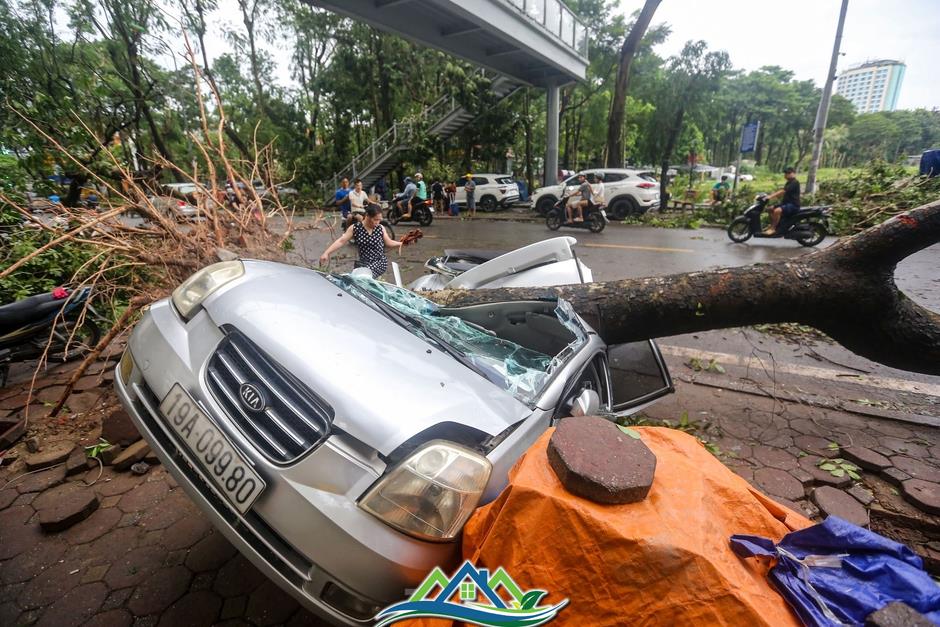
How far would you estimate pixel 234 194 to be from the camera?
409cm

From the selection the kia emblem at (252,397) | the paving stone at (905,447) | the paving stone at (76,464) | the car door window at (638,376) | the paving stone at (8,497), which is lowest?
the paving stone at (905,447)

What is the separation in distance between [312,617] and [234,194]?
3750 mm

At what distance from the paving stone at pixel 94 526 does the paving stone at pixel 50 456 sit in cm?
67

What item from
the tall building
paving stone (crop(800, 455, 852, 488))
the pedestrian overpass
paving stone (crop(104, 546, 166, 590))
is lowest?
paving stone (crop(800, 455, 852, 488))

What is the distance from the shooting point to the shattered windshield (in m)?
1.83

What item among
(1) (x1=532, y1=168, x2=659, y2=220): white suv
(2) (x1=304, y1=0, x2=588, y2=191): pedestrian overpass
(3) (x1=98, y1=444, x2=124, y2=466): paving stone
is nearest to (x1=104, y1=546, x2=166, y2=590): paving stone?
(3) (x1=98, y1=444, x2=124, y2=466): paving stone

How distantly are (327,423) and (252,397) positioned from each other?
320 millimetres

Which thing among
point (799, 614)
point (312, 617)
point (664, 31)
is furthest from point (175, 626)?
point (664, 31)

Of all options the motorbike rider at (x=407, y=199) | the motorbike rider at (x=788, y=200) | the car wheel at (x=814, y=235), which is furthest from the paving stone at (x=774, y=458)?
the motorbike rider at (x=407, y=199)

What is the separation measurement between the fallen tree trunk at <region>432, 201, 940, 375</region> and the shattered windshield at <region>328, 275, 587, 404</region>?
421mm

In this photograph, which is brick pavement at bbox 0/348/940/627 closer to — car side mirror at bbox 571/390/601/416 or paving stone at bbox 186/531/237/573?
paving stone at bbox 186/531/237/573

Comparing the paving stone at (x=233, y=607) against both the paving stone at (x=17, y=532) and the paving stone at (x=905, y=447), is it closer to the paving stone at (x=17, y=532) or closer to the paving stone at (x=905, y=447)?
the paving stone at (x=17, y=532)

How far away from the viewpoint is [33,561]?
1902mm

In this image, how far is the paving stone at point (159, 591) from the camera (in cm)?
169
